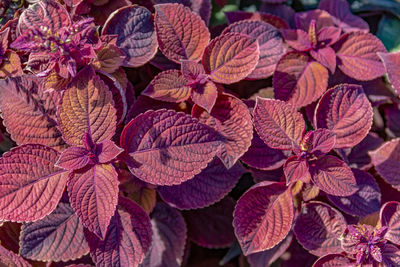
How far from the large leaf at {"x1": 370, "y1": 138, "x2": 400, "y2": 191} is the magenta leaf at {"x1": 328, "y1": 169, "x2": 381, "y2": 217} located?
34 mm

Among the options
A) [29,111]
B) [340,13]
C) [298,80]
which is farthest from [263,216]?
[340,13]

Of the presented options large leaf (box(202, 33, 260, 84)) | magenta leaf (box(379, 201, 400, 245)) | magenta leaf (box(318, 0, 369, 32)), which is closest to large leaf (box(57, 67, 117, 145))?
large leaf (box(202, 33, 260, 84))

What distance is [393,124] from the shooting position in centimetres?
123

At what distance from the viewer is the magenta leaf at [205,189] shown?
3.41 ft

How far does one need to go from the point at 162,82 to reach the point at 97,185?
0.92 feet

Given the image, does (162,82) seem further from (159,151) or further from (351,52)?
(351,52)

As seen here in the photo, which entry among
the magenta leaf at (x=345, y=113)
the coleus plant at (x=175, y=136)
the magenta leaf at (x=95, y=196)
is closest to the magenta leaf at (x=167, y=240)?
the coleus plant at (x=175, y=136)

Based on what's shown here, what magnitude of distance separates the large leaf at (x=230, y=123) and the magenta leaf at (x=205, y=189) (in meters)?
0.16

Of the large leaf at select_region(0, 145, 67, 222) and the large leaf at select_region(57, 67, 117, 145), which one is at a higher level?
the large leaf at select_region(57, 67, 117, 145)

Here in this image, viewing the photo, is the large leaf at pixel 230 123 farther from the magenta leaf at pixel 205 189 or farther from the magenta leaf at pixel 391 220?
the magenta leaf at pixel 391 220

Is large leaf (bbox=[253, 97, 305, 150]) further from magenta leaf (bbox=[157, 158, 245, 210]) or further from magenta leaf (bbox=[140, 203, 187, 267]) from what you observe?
magenta leaf (bbox=[140, 203, 187, 267])

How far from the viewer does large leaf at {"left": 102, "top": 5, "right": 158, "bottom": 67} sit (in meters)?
0.96

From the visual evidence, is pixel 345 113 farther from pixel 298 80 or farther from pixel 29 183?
pixel 29 183

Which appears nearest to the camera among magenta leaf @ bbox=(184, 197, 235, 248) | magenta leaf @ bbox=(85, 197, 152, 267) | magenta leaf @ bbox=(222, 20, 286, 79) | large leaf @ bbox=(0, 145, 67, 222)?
large leaf @ bbox=(0, 145, 67, 222)
